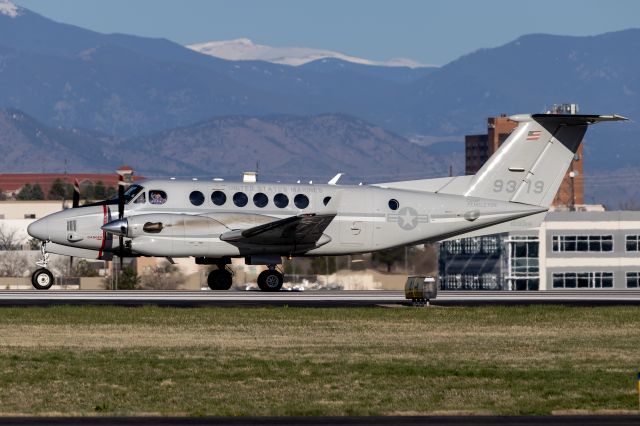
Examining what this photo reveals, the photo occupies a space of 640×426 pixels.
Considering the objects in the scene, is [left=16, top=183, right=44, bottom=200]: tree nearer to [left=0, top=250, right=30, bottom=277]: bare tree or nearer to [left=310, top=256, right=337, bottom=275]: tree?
[left=0, top=250, right=30, bottom=277]: bare tree

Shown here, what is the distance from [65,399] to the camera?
76.4 ft

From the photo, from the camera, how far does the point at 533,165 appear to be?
49.7m

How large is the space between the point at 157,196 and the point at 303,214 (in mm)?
4741

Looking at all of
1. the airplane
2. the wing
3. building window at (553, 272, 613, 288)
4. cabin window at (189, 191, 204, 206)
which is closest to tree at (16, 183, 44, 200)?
building window at (553, 272, 613, 288)

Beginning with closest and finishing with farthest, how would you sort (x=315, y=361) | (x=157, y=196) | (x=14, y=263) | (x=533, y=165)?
(x=315, y=361) → (x=157, y=196) → (x=533, y=165) → (x=14, y=263)

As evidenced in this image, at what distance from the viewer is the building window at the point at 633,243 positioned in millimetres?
103562

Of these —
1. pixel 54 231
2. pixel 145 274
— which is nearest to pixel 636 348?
pixel 54 231

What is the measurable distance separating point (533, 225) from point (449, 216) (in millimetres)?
3088

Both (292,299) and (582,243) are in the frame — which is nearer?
(292,299)

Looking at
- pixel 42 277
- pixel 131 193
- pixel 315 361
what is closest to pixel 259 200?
pixel 131 193

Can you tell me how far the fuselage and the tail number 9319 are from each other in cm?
54

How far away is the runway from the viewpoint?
40562 millimetres

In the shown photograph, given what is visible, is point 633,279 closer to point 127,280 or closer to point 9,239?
point 127,280

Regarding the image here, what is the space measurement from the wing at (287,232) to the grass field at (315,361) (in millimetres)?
8587
